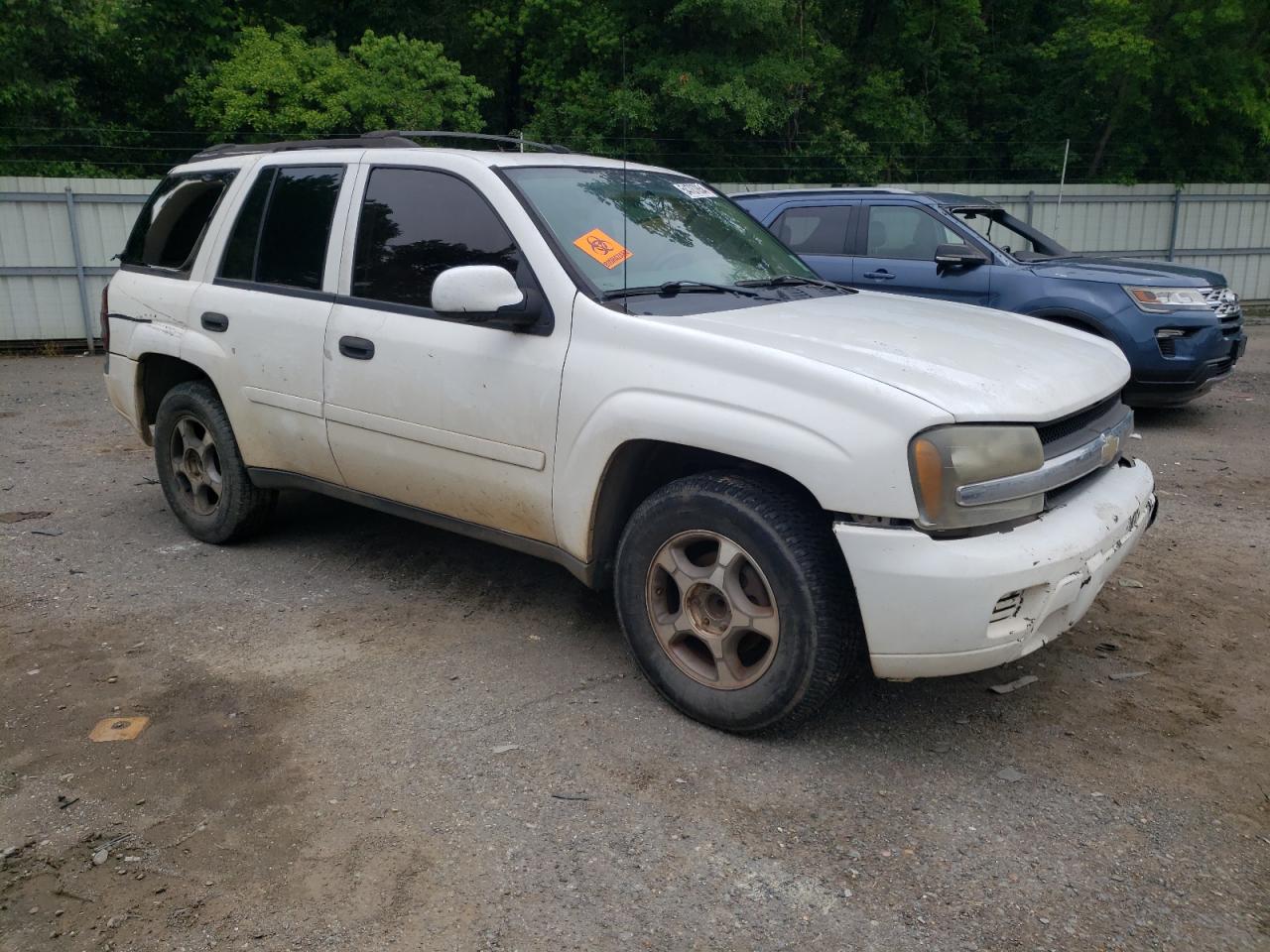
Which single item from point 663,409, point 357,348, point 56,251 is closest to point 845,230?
point 357,348

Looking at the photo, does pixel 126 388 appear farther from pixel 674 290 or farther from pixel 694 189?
pixel 674 290

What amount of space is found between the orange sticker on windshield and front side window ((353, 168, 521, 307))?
0.83 feet

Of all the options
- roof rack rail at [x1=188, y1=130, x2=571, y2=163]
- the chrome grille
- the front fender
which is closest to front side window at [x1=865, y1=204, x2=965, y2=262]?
the chrome grille

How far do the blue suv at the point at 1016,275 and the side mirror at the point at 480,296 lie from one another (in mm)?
4977

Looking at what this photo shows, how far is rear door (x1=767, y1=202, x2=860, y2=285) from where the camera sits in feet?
30.4

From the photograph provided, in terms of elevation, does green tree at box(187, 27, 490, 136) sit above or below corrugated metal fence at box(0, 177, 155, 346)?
above

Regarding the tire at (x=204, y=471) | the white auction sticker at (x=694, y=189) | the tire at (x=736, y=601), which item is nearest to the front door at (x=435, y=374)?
the tire at (x=736, y=601)

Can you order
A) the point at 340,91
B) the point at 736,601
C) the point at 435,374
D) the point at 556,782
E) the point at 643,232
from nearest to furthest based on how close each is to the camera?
1. the point at 556,782
2. the point at 736,601
3. the point at 435,374
4. the point at 643,232
5. the point at 340,91

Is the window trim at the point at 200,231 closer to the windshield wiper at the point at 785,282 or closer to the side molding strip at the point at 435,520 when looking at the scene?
the side molding strip at the point at 435,520

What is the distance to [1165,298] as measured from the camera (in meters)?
8.28

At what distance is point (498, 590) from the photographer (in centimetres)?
494

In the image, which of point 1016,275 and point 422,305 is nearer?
point 422,305

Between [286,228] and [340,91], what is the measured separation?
14.6 meters

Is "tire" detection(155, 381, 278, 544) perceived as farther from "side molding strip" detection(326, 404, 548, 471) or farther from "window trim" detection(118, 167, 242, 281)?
"side molding strip" detection(326, 404, 548, 471)
